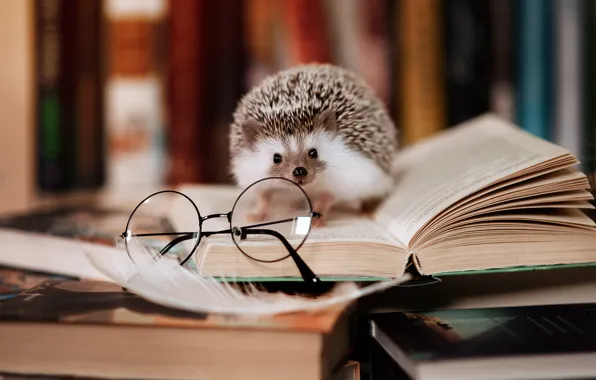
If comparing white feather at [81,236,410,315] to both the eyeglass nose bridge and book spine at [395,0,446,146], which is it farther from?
book spine at [395,0,446,146]

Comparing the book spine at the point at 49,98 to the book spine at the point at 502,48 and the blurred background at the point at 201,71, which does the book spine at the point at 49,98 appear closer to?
the blurred background at the point at 201,71

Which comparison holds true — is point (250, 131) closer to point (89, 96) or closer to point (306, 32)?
point (306, 32)

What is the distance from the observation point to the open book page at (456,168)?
86cm

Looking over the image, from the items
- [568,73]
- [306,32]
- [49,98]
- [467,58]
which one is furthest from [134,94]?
[568,73]

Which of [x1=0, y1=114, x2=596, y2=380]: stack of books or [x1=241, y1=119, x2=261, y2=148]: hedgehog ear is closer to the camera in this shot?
[x1=0, y1=114, x2=596, y2=380]: stack of books

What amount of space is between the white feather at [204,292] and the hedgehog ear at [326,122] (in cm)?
26

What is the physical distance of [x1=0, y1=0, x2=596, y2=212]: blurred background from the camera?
5.26ft

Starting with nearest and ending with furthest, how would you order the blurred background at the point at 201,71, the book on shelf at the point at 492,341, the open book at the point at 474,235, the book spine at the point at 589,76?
the book on shelf at the point at 492,341 < the open book at the point at 474,235 < the book spine at the point at 589,76 < the blurred background at the point at 201,71

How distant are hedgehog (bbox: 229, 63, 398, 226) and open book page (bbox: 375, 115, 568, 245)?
0.27 feet

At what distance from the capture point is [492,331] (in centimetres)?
71

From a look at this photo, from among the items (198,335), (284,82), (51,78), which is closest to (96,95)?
(51,78)

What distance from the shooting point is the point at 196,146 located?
1.70m

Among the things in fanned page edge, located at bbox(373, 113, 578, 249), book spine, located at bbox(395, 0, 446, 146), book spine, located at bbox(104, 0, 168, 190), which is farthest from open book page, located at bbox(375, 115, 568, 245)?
book spine, located at bbox(104, 0, 168, 190)

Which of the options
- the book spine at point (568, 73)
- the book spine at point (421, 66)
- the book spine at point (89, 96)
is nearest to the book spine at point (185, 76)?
the book spine at point (89, 96)
